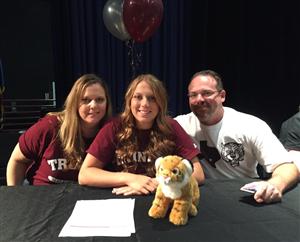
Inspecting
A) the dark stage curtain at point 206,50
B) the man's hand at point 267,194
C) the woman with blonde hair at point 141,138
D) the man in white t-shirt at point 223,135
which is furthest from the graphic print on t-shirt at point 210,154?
the dark stage curtain at point 206,50

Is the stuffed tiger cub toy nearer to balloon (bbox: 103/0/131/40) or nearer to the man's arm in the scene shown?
the man's arm

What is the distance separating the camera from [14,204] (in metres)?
1.12

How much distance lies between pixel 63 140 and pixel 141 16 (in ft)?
5.60

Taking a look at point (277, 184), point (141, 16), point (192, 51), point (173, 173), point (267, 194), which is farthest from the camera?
point (192, 51)

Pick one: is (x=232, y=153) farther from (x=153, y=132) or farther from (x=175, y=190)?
(x=175, y=190)

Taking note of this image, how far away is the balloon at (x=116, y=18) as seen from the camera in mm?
2991

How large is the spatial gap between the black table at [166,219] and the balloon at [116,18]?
212 centimetres

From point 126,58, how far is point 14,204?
2.92 m

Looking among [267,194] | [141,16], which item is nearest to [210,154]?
[267,194]

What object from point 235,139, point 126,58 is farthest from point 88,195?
Answer: point 126,58

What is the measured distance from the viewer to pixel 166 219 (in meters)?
0.98

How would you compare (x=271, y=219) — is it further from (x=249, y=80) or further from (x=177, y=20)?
(x=177, y=20)

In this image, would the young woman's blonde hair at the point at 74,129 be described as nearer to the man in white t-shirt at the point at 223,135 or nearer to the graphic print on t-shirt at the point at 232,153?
the man in white t-shirt at the point at 223,135

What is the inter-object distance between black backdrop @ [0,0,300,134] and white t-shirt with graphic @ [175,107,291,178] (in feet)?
7.06
